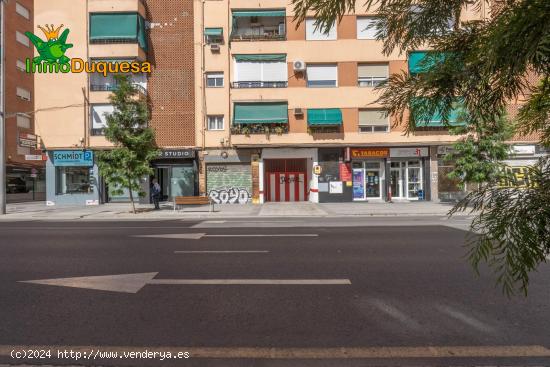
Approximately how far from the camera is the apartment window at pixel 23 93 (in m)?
34.1

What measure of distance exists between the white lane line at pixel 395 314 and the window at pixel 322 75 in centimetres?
1980

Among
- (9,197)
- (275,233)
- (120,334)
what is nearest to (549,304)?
(120,334)

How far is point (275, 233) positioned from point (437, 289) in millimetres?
5974

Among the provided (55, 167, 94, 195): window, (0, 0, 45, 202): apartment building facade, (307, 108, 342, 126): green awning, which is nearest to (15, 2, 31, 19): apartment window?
(0, 0, 45, 202): apartment building facade

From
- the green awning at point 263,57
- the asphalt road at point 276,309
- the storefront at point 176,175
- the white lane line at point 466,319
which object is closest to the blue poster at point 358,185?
the green awning at point 263,57

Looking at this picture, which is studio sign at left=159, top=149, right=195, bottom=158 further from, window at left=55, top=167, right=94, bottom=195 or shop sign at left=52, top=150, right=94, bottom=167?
window at left=55, top=167, right=94, bottom=195

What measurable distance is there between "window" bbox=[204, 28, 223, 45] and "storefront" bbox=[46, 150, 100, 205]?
33.9 feet

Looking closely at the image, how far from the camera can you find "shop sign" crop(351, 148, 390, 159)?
23172 mm

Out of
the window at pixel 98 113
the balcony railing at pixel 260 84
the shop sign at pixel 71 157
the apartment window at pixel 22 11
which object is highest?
the apartment window at pixel 22 11

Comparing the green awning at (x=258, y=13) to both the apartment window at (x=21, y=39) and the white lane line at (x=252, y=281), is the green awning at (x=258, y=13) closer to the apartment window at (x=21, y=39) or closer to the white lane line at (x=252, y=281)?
the white lane line at (x=252, y=281)

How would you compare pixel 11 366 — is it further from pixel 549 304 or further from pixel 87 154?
pixel 87 154

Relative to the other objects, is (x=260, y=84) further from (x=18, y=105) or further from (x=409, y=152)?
(x=18, y=105)

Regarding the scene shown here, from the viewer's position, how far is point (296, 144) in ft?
74.2

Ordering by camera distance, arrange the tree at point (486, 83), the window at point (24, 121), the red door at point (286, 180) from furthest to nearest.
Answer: the window at point (24, 121)
the red door at point (286, 180)
the tree at point (486, 83)
